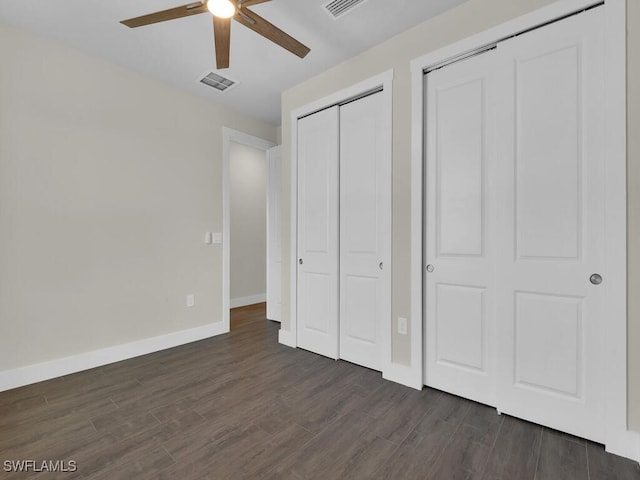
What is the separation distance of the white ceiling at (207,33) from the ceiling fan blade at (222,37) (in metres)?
0.46

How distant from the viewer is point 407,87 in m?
2.41

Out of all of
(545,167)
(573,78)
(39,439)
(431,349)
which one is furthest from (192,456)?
(573,78)

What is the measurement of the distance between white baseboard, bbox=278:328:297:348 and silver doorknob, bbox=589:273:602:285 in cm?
247

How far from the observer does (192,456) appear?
1.62 meters

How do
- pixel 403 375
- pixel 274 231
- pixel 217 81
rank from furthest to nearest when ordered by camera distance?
pixel 274 231, pixel 217 81, pixel 403 375

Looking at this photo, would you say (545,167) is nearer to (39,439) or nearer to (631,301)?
(631,301)

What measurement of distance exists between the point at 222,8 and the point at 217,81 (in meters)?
1.69

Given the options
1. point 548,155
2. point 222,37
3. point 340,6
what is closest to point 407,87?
point 340,6

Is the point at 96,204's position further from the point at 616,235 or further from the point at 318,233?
the point at 616,235

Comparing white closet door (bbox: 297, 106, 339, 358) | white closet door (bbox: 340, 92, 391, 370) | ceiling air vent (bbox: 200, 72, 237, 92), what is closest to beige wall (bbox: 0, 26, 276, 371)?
ceiling air vent (bbox: 200, 72, 237, 92)

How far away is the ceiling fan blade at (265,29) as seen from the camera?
1.75 metres

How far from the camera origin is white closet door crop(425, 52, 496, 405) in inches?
81.4

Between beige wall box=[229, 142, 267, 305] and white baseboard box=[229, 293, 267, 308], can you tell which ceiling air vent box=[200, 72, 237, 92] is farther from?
white baseboard box=[229, 293, 267, 308]

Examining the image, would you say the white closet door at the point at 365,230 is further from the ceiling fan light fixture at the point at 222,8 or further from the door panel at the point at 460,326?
the ceiling fan light fixture at the point at 222,8
